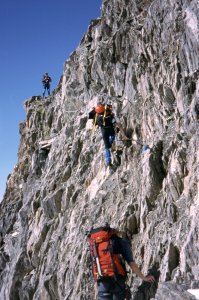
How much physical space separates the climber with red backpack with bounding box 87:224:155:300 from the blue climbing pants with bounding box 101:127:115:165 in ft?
22.5

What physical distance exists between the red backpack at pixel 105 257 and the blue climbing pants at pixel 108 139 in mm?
6790

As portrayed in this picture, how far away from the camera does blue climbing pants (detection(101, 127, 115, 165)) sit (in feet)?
54.1

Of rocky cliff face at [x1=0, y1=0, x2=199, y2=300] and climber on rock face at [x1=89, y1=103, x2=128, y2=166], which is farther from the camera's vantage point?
climber on rock face at [x1=89, y1=103, x2=128, y2=166]

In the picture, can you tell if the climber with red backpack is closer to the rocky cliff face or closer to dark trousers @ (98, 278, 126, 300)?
dark trousers @ (98, 278, 126, 300)

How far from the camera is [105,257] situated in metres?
9.77

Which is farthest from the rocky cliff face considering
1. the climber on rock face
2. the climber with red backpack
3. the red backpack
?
the red backpack

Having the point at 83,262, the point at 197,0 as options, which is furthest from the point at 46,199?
the point at 197,0

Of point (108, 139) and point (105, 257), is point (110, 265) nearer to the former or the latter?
point (105, 257)

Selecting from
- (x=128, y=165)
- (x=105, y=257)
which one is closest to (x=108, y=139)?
(x=128, y=165)

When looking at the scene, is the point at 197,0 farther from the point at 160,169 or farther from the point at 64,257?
A: the point at 64,257

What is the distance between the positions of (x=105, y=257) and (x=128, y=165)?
594 cm

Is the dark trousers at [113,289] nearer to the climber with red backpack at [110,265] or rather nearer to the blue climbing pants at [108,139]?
the climber with red backpack at [110,265]

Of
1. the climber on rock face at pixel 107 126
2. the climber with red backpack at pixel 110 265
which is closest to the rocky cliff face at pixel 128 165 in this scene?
the climber on rock face at pixel 107 126

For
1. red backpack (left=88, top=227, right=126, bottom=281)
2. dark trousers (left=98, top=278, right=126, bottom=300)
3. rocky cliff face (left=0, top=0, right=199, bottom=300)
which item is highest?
rocky cliff face (left=0, top=0, right=199, bottom=300)
